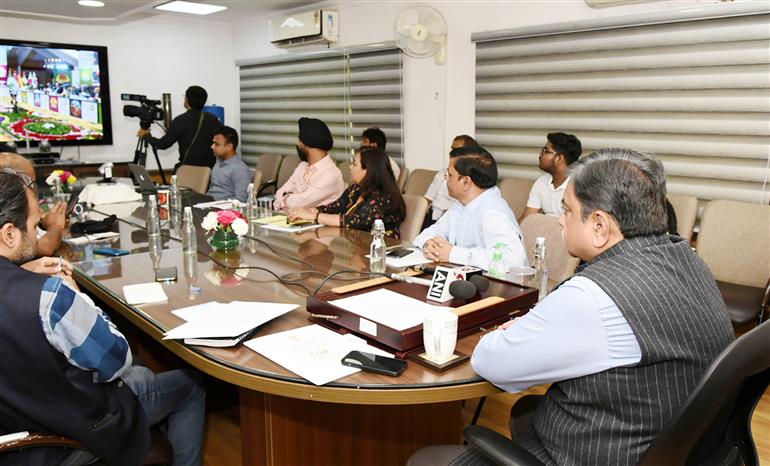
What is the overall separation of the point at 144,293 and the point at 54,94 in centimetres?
597

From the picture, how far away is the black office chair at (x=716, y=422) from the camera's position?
3.58 ft

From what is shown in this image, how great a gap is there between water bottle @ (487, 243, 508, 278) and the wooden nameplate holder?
273 mm

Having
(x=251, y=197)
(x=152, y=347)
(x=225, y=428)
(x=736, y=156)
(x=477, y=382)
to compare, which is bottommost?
(x=225, y=428)

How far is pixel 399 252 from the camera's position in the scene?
2.74 metres

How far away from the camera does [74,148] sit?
729cm

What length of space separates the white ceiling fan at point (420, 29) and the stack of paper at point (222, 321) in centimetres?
400

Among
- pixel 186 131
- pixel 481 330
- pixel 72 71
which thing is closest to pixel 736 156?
pixel 481 330

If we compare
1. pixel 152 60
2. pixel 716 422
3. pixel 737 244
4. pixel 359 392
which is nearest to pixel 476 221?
Answer: pixel 359 392

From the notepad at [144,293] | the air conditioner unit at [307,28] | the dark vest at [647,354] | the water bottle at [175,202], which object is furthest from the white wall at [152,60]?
the dark vest at [647,354]

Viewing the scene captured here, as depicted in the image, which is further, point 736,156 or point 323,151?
point 323,151

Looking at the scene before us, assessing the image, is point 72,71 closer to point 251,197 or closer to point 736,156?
point 251,197

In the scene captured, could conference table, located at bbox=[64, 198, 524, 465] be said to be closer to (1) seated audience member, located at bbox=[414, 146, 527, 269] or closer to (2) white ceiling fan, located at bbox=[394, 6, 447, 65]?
(1) seated audience member, located at bbox=[414, 146, 527, 269]

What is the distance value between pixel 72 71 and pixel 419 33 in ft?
14.2

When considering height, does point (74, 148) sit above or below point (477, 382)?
above
